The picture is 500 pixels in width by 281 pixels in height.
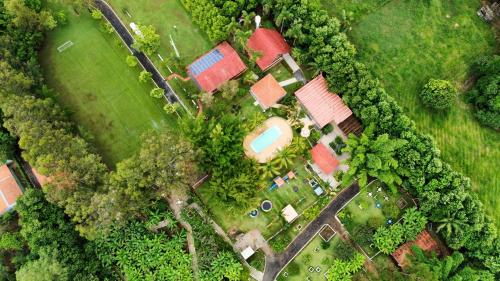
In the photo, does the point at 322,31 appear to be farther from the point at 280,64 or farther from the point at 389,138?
the point at 389,138

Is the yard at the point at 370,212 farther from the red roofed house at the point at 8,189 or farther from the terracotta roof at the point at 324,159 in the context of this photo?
the red roofed house at the point at 8,189

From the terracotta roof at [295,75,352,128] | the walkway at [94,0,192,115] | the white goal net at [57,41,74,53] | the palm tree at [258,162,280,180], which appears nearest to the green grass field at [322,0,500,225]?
the terracotta roof at [295,75,352,128]

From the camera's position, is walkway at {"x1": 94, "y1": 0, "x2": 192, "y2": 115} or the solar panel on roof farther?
walkway at {"x1": 94, "y1": 0, "x2": 192, "y2": 115}

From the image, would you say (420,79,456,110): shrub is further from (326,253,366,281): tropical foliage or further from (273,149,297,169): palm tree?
(326,253,366,281): tropical foliage

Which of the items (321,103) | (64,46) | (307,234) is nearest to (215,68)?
(321,103)

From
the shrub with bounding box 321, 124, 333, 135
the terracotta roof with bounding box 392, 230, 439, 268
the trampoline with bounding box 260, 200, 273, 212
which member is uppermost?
the shrub with bounding box 321, 124, 333, 135

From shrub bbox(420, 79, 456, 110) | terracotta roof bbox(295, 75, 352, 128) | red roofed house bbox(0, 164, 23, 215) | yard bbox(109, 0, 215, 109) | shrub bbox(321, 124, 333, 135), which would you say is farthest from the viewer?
yard bbox(109, 0, 215, 109)
